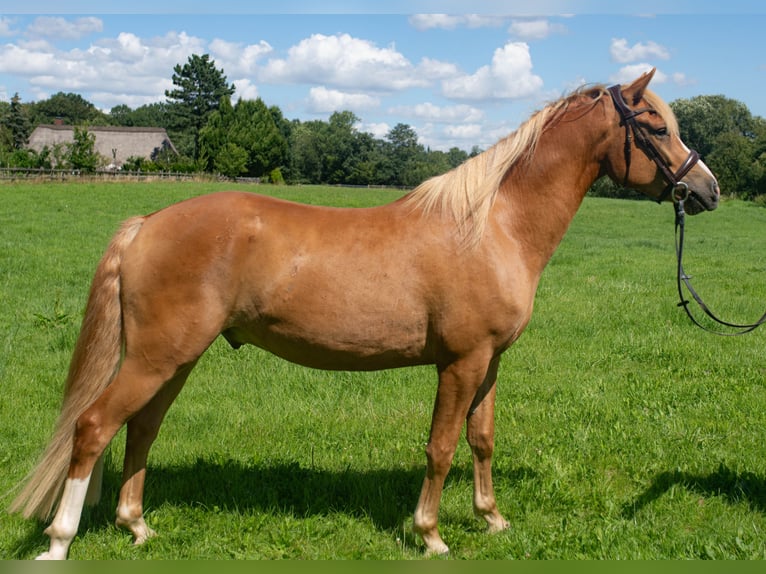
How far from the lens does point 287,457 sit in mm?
4977

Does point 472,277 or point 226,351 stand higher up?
point 472,277

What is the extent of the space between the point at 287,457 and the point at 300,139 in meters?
87.3

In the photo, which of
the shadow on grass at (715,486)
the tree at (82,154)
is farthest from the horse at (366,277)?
the tree at (82,154)

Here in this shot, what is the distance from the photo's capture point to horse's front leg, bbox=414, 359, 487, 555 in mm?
3639

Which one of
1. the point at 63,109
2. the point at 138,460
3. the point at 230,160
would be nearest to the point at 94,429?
the point at 138,460

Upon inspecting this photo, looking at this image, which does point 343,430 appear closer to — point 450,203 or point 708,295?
point 450,203

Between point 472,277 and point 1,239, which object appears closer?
point 472,277

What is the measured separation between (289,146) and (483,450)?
259 ft

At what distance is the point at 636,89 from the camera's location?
12.2ft

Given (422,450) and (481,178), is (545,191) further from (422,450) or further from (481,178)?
(422,450)

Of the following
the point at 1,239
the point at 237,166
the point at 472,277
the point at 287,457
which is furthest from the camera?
the point at 237,166

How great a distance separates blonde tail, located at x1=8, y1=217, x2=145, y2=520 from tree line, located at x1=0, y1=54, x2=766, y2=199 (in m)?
42.0

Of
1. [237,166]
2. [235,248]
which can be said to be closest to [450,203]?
[235,248]

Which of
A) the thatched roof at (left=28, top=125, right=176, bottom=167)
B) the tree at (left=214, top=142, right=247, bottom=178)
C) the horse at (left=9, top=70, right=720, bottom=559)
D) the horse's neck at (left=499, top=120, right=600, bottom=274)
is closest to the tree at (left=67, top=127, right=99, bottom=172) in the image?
the tree at (left=214, top=142, right=247, bottom=178)
